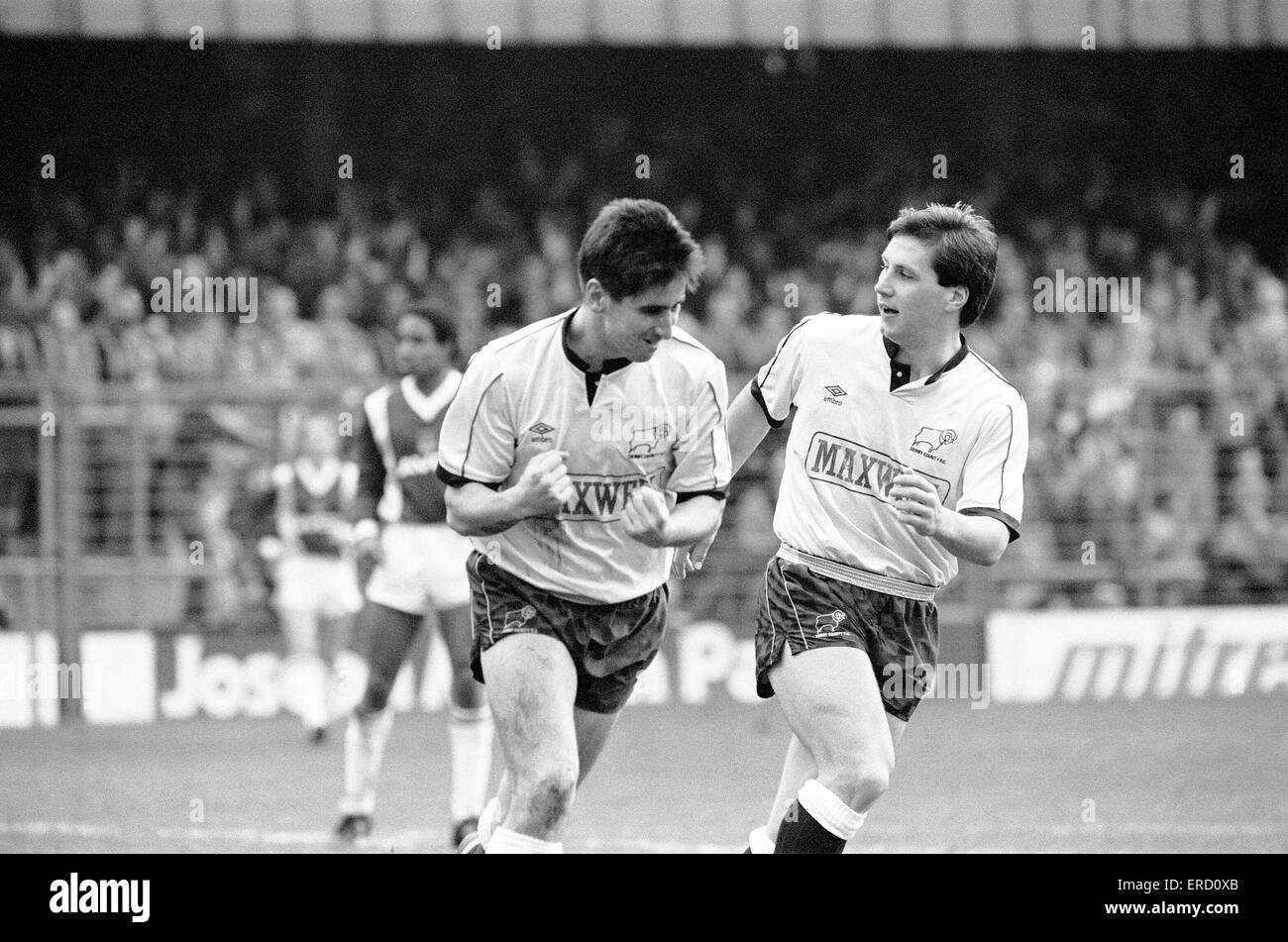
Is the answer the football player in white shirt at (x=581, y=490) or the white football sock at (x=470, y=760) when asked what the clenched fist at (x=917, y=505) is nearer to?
the football player in white shirt at (x=581, y=490)

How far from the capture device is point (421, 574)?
9.15 metres

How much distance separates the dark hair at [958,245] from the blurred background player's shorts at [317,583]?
27.8ft

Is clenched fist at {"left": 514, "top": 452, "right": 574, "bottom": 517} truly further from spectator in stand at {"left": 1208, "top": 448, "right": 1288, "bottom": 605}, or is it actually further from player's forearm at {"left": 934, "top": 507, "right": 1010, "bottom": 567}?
spectator in stand at {"left": 1208, "top": 448, "right": 1288, "bottom": 605}

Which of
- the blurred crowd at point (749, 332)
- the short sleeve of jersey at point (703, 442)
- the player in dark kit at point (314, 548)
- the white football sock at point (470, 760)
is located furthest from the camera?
the blurred crowd at point (749, 332)

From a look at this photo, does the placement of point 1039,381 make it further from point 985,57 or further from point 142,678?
point 985,57

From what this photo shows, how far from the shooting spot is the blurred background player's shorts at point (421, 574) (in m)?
9.16

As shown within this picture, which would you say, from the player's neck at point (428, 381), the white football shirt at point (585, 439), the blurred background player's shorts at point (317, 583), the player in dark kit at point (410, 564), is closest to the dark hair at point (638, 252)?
the white football shirt at point (585, 439)

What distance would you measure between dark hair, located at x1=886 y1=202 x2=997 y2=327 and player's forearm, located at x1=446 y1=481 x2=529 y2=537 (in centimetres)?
164

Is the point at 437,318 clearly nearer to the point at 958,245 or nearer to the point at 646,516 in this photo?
the point at 958,245

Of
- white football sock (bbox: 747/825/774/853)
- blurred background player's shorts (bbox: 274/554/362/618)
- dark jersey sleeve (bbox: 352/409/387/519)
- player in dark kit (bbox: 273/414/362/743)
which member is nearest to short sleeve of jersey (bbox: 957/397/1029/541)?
white football sock (bbox: 747/825/774/853)

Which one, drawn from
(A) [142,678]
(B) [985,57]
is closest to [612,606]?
(A) [142,678]

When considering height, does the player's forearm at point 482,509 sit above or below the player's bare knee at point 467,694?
above

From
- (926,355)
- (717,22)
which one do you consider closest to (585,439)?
(926,355)
